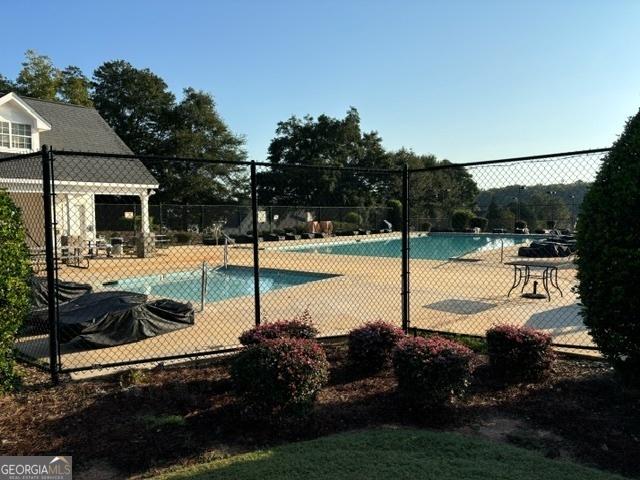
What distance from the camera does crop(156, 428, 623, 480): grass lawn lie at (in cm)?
293

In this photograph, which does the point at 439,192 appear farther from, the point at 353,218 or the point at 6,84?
the point at 6,84

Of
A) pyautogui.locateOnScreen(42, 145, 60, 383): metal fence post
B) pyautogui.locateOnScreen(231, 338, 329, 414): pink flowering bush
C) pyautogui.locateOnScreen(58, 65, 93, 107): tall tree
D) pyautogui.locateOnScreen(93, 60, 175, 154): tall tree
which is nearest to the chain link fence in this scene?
pyautogui.locateOnScreen(42, 145, 60, 383): metal fence post

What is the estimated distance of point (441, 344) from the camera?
412 cm

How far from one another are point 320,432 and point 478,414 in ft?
4.37

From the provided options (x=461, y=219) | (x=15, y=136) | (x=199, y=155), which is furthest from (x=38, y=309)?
(x=199, y=155)

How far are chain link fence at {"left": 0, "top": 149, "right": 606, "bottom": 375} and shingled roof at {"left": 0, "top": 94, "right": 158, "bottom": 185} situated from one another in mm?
116

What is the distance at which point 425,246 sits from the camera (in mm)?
27219

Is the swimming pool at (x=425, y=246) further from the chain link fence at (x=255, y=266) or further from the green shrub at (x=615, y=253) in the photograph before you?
the green shrub at (x=615, y=253)

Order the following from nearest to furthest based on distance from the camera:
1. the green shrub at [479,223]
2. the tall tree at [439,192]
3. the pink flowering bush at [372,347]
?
the pink flowering bush at [372,347] < the tall tree at [439,192] < the green shrub at [479,223]

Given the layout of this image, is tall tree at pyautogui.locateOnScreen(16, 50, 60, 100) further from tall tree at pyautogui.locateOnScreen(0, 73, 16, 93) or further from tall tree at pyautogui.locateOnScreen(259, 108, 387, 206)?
tall tree at pyautogui.locateOnScreen(259, 108, 387, 206)

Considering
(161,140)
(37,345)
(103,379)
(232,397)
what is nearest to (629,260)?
(232,397)

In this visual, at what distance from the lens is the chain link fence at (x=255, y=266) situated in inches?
240

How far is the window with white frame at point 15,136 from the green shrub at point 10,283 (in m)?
17.1

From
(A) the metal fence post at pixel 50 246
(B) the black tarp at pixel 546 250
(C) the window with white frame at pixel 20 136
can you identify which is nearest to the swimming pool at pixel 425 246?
(B) the black tarp at pixel 546 250
